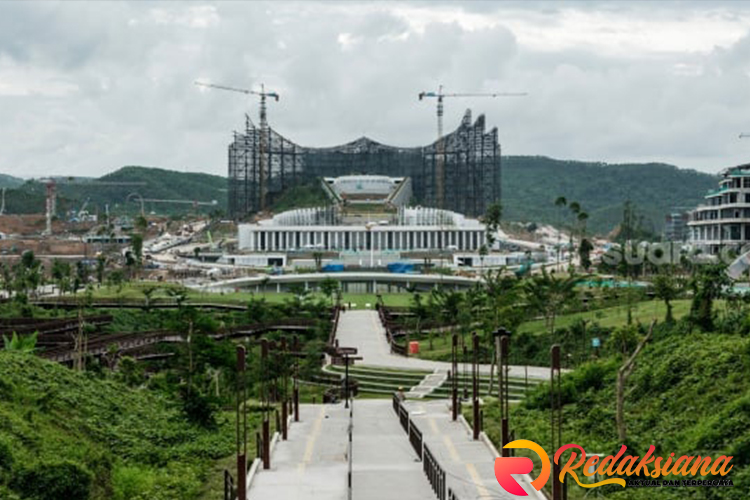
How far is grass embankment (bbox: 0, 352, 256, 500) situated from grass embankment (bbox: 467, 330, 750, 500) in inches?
345

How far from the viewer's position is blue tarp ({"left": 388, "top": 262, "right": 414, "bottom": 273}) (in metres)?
117

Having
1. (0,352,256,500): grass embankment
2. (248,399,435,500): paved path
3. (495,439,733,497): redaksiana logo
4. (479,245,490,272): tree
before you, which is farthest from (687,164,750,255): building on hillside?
(495,439,733,497): redaksiana logo

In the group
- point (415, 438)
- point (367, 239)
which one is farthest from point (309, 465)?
point (367, 239)

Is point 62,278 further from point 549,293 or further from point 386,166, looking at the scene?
point 386,166

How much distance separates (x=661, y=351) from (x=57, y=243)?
139620 millimetres

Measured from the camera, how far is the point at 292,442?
1294 inches

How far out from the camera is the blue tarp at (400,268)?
11676 centimetres

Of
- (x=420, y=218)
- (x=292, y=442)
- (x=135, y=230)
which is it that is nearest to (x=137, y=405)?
(x=292, y=442)

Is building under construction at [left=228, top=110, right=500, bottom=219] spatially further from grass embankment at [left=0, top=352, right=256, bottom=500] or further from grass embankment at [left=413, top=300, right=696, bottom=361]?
grass embankment at [left=0, top=352, right=256, bottom=500]

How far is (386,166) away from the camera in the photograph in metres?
187

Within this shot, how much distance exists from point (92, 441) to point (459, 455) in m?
9.65

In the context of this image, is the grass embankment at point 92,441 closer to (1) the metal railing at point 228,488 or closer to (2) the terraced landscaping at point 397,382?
(1) the metal railing at point 228,488

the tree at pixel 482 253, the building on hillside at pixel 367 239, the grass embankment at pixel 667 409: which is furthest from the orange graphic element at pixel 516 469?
the tree at pixel 482 253

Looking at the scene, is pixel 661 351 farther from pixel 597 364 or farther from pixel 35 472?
pixel 35 472
